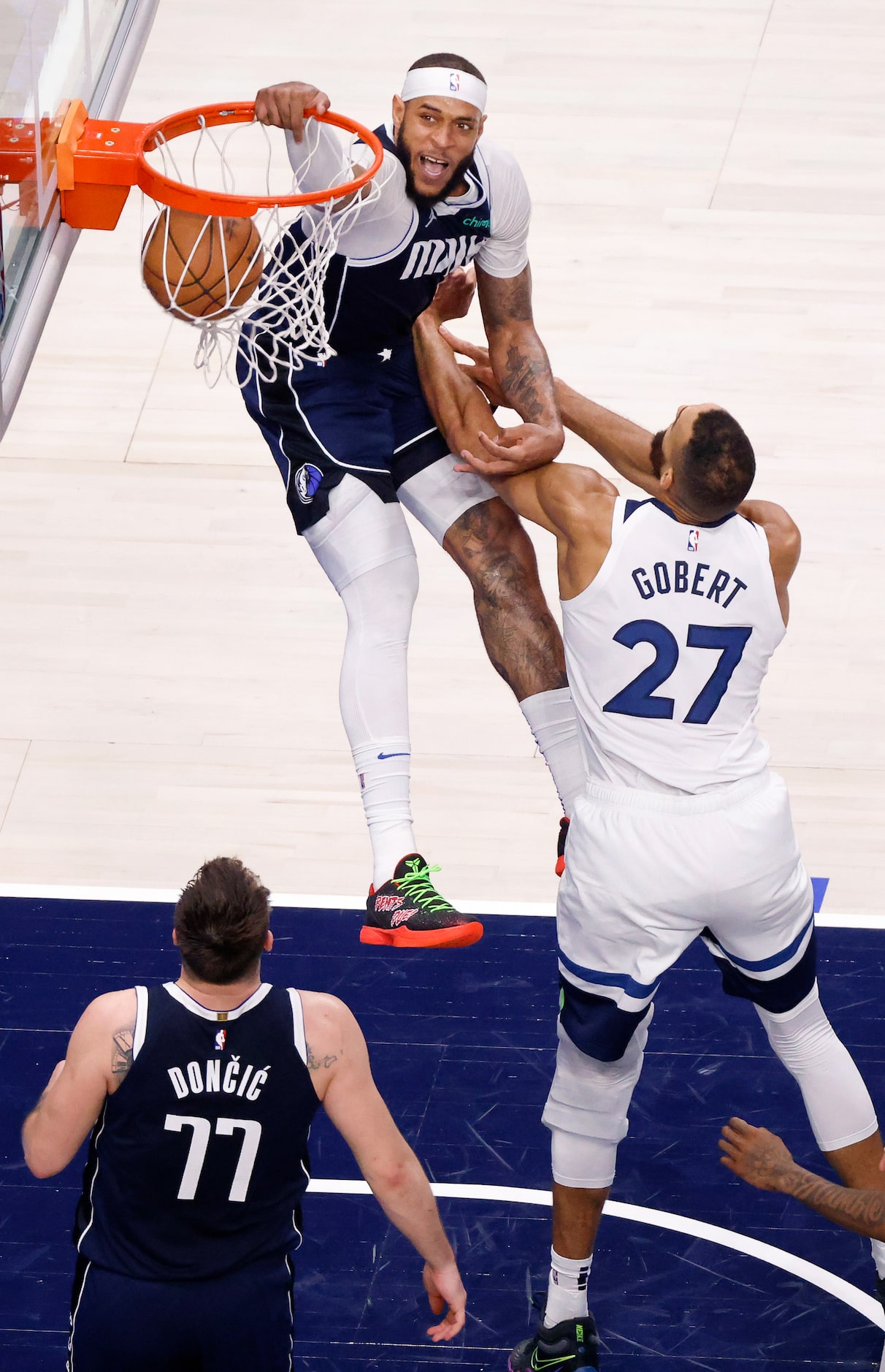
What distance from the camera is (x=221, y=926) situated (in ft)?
12.3

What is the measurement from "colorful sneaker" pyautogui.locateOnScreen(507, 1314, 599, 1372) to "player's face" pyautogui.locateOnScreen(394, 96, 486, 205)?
10.1ft

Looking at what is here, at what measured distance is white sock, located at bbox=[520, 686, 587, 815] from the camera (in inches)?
213

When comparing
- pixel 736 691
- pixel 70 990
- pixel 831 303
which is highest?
pixel 831 303

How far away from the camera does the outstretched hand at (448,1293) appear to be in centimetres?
426

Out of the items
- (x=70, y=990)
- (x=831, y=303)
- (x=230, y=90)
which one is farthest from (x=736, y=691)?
(x=230, y=90)

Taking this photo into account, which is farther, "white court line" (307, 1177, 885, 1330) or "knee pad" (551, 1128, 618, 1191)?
"white court line" (307, 1177, 885, 1330)

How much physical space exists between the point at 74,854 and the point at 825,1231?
331 centimetres

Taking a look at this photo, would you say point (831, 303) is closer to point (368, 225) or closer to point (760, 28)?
point (760, 28)

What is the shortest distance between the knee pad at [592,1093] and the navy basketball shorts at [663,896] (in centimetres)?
8

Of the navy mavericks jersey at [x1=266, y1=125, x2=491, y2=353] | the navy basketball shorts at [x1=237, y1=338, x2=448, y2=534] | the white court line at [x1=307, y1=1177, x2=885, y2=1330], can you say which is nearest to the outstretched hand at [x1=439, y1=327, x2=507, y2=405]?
the navy basketball shorts at [x1=237, y1=338, x2=448, y2=534]

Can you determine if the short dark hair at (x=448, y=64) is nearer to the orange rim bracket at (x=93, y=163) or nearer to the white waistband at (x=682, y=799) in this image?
the orange rim bracket at (x=93, y=163)

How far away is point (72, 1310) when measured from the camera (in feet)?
13.2

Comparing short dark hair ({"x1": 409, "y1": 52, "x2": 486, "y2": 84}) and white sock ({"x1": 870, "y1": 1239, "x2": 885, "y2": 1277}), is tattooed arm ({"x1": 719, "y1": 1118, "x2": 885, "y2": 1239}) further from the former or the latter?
short dark hair ({"x1": 409, "y1": 52, "x2": 486, "y2": 84})

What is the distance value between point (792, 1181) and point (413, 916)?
117 centimetres
